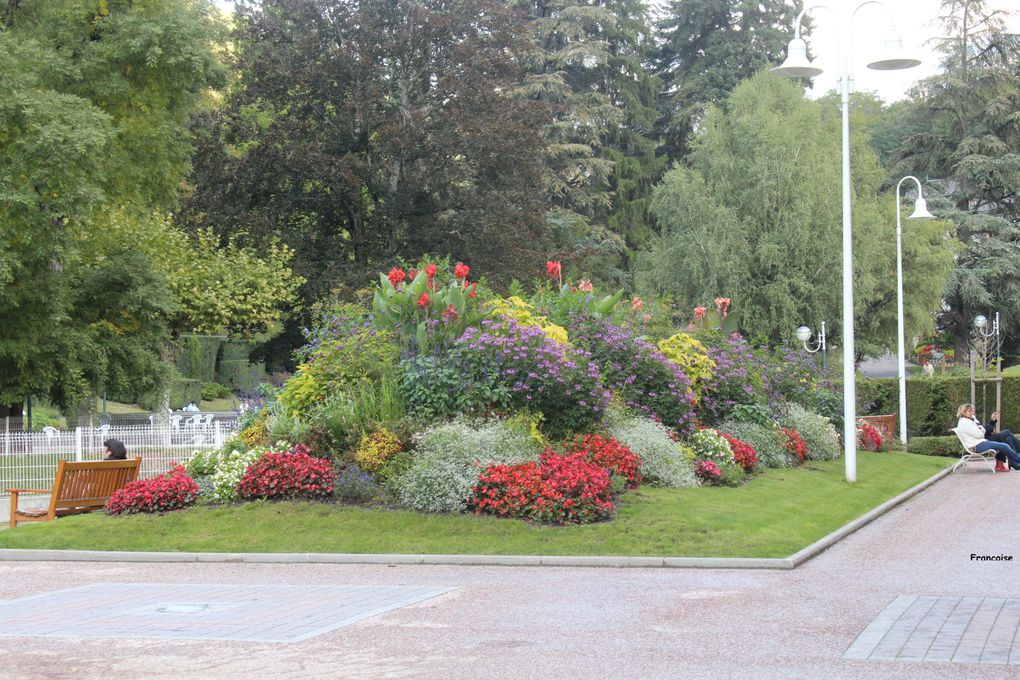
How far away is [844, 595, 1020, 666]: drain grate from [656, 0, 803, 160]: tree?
53.5 metres

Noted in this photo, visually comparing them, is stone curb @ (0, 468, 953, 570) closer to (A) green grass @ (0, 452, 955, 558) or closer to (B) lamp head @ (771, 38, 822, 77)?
(A) green grass @ (0, 452, 955, 558)

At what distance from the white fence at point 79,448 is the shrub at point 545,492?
24.8 ft

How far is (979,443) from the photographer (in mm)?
25266

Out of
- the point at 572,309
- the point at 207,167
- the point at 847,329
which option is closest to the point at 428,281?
the point at 572,309

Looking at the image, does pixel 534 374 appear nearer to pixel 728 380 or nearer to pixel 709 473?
pixel 709 473

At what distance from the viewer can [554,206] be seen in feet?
188

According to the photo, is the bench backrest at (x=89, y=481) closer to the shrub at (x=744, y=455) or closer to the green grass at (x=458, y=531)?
the green grass at (x=458, y=531)

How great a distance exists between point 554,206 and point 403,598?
156 ft

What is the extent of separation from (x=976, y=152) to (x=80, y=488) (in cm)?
4991

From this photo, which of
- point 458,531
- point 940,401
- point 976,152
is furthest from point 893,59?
point 976,152

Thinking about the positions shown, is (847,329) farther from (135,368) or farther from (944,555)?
(135,368)

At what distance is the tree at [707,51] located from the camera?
207ft

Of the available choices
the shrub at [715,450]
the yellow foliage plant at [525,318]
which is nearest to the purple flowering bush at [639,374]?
the shrub at [715,450]

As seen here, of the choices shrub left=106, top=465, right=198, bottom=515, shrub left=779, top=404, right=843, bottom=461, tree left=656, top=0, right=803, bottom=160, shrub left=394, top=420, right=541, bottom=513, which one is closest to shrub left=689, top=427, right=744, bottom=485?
shrub left=394, top=420, right=541, bottom=513
